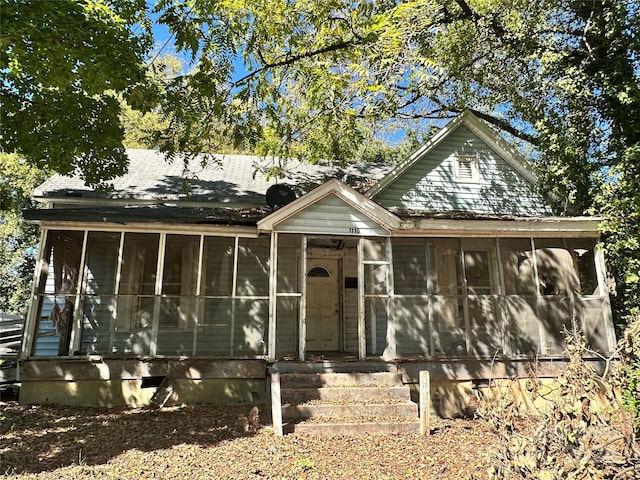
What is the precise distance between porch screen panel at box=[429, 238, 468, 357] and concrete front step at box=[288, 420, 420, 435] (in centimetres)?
287

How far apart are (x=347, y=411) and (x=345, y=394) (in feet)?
1.49

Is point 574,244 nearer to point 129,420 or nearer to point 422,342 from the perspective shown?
point 422,342

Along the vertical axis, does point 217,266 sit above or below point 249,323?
above

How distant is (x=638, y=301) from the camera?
9500mm

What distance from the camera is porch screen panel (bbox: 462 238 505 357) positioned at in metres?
9.19

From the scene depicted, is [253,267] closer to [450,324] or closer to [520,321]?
[450,324]

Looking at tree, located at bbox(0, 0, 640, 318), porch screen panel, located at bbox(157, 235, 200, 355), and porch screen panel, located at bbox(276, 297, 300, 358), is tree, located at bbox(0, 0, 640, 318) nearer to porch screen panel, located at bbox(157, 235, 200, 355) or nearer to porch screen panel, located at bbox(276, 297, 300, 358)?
porch screen panel, located at bbox(157, 235, 200, 355)

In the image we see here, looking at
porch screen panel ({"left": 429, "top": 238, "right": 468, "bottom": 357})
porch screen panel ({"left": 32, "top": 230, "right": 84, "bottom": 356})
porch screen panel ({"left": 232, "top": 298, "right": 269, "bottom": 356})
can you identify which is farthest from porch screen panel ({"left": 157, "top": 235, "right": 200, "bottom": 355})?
porch screen panel ({"left": 429, "top": 238, "right": 468, "bottom": 357})

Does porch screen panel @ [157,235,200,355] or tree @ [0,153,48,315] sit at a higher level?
tree @ [0,153,48,315]

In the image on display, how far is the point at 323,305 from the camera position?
11.4 m

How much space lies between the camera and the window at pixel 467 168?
12469mm

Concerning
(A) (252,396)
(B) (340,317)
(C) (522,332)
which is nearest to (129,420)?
(A) (252,396)

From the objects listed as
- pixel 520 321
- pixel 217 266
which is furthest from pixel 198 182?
pixel 520 321

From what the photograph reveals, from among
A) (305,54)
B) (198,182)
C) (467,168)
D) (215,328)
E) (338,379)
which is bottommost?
(338,379)
